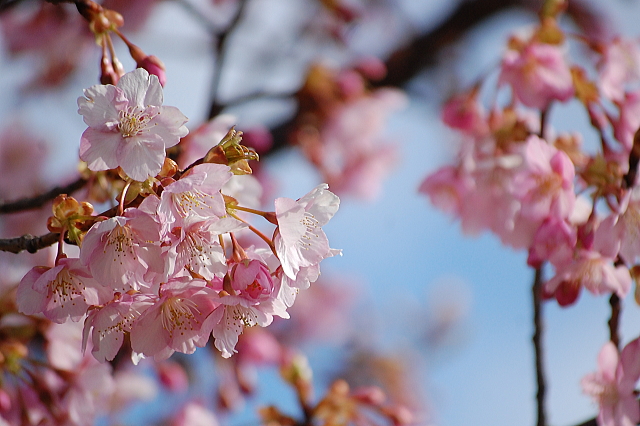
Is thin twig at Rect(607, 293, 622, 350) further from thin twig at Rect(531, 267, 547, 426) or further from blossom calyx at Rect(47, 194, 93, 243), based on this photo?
blossom calyx at Rect(47, 194, 93, 243)

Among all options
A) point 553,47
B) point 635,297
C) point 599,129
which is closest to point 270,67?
point 553,47

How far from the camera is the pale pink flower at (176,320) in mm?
957

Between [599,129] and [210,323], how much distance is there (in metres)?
1.12

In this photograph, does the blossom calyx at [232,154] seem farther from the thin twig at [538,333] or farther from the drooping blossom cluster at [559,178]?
the thin twig at [538,333]

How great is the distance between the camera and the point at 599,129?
1611 millimetres

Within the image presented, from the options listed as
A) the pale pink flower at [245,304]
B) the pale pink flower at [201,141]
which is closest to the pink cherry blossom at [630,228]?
the pale pink flower at [245,304]

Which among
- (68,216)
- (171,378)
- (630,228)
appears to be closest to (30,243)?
(68,216)

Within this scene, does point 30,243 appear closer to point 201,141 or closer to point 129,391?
point 201,141

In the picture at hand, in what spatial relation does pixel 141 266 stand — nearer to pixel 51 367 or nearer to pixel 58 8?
pixel 51 367

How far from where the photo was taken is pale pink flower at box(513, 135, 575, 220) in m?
1.40

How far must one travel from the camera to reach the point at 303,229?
1.00m

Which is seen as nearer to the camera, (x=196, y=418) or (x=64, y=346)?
(x=64, y=346)

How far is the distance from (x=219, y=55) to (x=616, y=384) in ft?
5.47

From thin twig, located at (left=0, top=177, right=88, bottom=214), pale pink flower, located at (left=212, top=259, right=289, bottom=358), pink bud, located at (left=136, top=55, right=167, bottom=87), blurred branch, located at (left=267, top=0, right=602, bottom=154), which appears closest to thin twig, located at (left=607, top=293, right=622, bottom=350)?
pale pink flower, located at (left=212, top=259, right=289, bottom=358)
